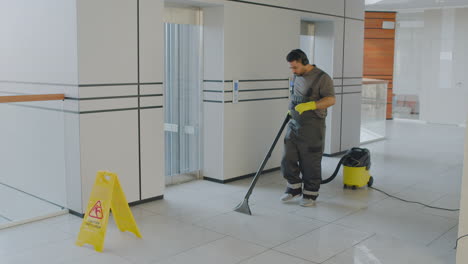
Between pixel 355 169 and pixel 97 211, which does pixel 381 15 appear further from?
pixel 97 211

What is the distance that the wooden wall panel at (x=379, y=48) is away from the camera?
12.3 m

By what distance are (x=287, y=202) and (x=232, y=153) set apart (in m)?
1.11

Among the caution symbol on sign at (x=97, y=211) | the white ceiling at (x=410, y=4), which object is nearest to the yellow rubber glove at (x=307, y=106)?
the caution symbol on sign at (x=97, y=211)

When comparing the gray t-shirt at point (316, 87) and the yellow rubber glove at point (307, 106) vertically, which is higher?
the gray t-shirt at point (316, 87)

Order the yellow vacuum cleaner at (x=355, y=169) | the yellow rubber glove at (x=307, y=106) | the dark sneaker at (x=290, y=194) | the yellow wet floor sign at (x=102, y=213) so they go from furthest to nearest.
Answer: the yellow vacuum cleaner at (x=355, y=169) → the dark sneaker at (x=290, y=194) → the yellow rubber glove at (x=307, y=106) → the yellow wet floor sign at (x=102, y=213)

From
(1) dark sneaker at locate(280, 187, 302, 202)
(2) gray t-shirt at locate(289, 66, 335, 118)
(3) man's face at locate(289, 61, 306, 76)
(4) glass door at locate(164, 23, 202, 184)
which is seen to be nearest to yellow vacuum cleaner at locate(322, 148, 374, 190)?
(1) dark sneaker at locate(280, 187, 302, 202)

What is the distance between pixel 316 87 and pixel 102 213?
7.61 ft

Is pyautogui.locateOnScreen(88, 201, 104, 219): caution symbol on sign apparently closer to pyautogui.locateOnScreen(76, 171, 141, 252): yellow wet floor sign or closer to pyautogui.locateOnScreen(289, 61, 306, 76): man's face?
pyautogui.locateOnScreen(76, 171, 141, 252): yellow wet floor sign

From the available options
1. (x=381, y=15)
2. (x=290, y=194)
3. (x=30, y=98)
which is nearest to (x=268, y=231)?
(x=290, y=194)

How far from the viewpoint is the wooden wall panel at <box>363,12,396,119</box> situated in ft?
40.4

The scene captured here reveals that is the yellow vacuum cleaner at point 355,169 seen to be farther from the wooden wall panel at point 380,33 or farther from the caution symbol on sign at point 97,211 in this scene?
the wooden wall panel at point 380,33

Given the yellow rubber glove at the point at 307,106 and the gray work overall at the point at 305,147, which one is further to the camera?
the gray work overall at the point at 305,147

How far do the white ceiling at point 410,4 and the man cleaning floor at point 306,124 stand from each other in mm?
6250

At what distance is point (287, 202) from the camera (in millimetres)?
5035
